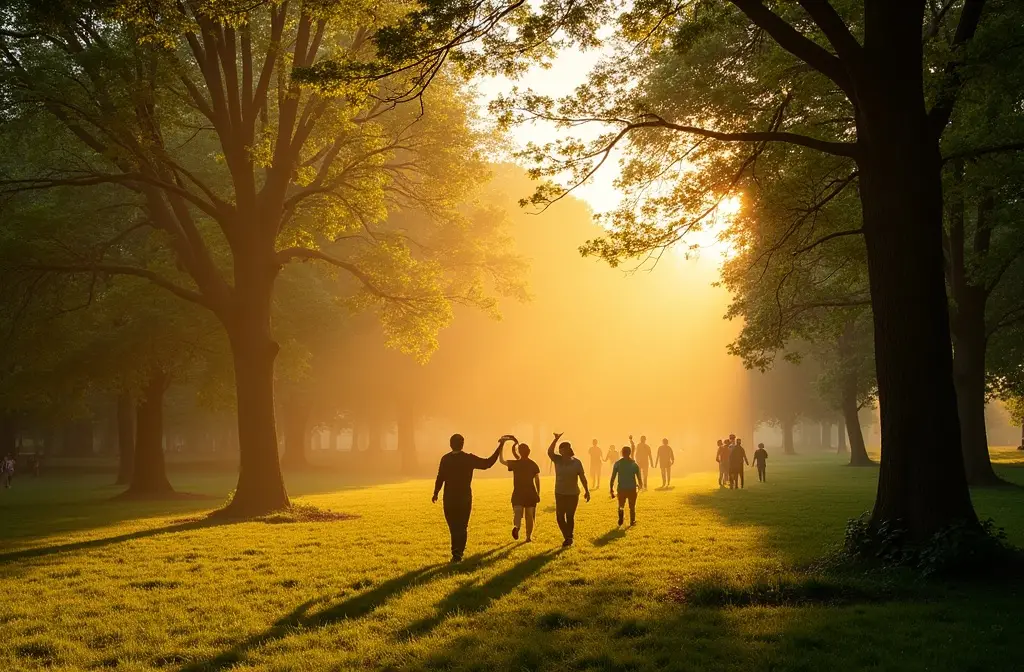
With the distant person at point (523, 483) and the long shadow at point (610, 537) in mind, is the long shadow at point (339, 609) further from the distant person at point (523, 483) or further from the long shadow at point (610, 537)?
the long shadow at point (610, 537)

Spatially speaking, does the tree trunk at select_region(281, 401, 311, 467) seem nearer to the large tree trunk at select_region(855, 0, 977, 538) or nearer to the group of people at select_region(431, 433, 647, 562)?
the group of people at select_region(431, 433, 647, 562)

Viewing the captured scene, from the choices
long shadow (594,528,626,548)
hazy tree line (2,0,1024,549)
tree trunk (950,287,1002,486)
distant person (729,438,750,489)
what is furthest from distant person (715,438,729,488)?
long shadow (594,528,626,548)

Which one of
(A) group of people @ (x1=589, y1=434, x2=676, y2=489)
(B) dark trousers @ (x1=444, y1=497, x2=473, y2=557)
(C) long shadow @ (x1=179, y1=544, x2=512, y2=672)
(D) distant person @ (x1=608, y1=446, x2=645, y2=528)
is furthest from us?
Answer: (A) group of people @ (x1=589, y1=434, x2=676, y2=489)

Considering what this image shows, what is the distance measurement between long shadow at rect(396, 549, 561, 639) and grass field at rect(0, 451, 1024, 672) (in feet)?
0.13

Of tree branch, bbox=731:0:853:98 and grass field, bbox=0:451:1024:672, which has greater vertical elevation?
tree branch, bbox=731:0:853:98

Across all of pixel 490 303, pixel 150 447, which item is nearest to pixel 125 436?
pixel 150 447

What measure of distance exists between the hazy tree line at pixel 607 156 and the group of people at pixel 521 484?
3.95 metres

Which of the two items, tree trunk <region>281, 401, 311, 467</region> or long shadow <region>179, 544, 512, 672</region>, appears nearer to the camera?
long shadow <region>179, 544, 512, 672</region>

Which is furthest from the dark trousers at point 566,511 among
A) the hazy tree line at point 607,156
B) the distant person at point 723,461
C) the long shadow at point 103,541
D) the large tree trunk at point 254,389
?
the distant person at point 723,461

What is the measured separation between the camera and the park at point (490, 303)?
8.48 m

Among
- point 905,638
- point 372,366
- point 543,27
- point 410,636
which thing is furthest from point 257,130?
point 372,366

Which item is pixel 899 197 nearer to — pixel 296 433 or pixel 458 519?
pixel 458 519

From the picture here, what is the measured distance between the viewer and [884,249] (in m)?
10.8

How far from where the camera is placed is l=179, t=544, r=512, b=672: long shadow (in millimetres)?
7243
